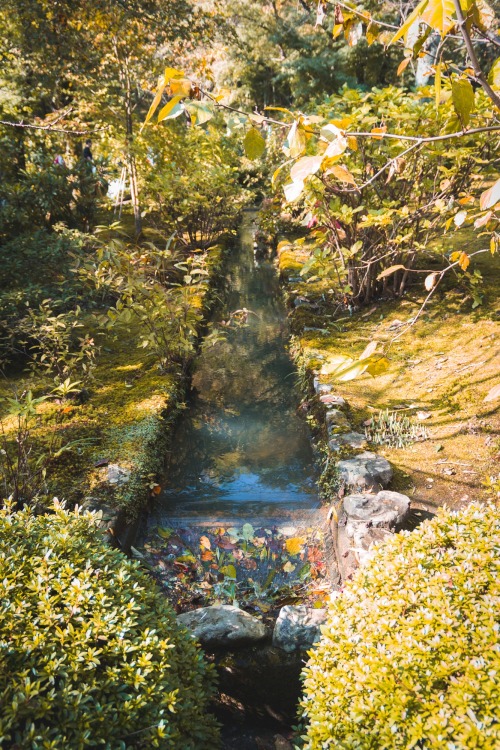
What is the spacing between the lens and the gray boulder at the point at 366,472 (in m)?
3.26

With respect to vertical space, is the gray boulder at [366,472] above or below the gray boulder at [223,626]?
above

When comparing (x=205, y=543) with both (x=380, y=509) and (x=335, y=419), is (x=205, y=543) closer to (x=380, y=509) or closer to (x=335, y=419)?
(x=380, y=509)

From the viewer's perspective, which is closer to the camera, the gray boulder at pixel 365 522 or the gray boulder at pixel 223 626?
the gray boulder at pixel 223 626

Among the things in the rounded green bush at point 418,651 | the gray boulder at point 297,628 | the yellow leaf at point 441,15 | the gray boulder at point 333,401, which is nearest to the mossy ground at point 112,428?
the gray boulder at point 297,628

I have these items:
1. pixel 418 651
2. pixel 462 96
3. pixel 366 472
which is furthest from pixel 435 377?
pixel 462 96

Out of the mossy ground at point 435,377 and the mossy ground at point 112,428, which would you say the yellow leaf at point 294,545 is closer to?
the mossy ground at point 435,377

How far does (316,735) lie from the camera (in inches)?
60.5

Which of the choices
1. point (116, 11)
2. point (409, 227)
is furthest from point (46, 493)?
point (116, 11)

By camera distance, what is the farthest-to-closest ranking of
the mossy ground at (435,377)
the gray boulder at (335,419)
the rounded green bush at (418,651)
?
the gray boulder at (335,419)
the mossy ground at (435,377)
the rounded green bush at (418,651)

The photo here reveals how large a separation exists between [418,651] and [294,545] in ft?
6.16

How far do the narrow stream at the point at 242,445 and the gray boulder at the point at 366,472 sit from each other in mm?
491

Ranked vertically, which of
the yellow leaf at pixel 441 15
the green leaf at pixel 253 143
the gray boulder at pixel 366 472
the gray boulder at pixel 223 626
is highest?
the yellow leaf at pixel 441 15

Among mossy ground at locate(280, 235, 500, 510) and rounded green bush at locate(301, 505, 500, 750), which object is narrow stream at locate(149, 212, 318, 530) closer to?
mossy ground at locate(280, 235, 500, 510)

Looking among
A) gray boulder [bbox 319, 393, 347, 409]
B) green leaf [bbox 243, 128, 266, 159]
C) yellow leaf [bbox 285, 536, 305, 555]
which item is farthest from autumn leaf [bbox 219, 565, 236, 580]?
green leaf [bbox 243, 128, 266, 159]
